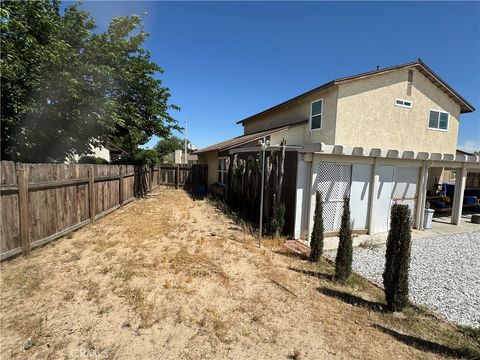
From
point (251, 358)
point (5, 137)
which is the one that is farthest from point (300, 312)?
point (5, 137)

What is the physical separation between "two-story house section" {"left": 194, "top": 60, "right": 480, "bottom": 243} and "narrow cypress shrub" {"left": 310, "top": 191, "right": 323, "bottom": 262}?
5.38 feet

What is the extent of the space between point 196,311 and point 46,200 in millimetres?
4502

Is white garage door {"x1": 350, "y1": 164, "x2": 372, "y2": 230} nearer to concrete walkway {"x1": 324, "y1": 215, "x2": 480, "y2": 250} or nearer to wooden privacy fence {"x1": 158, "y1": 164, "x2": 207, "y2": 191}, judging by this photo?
concrete walkway {"x1": 324, "y1": 215, "x2": 480, "y2": 250}

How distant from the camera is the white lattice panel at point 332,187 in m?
7.64

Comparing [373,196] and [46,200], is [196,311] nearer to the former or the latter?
[46,200]

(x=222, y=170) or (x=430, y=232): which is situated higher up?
(x=222, y=170)

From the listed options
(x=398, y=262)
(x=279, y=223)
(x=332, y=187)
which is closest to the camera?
(x=398, y=262)

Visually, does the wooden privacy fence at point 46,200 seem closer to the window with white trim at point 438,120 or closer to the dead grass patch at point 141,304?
the dead grass patch at point 141,304

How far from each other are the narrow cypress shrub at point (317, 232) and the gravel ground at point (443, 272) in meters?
0.87

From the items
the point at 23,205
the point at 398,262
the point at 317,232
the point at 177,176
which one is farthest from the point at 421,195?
the point at 177,176

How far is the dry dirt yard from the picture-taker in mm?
2904

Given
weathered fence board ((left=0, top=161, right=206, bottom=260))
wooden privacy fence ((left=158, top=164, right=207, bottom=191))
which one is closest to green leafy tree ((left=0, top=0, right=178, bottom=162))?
weathered fence board ((left=0, top=161, right=206, bottom=260))

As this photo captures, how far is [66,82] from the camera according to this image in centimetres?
844

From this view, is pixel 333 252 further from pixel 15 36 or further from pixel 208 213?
pixel 15 36
